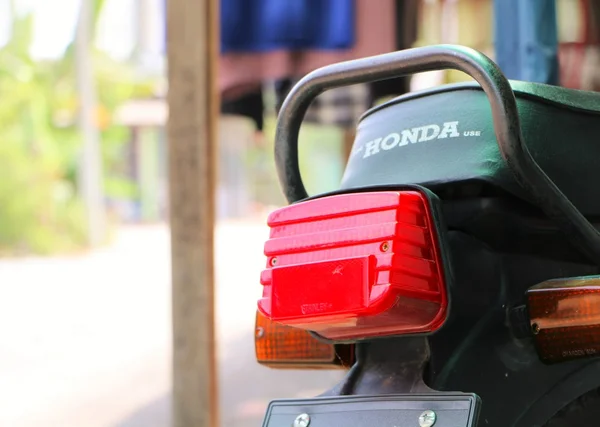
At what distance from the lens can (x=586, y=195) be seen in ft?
3.07

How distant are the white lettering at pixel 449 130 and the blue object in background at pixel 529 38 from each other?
2.50 feet

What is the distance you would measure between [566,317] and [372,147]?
0.30m

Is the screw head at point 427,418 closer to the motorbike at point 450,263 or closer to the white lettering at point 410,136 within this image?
the motorbike at point 450,263

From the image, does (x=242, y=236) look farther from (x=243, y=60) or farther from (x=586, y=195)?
(x=586, y=195)

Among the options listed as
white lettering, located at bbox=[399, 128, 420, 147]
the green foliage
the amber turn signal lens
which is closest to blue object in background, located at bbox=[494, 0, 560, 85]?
white lettering, located at bbox=[399, 128, 420, 147]

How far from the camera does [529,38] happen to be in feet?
5.40

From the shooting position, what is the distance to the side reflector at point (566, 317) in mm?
812

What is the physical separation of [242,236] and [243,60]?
13.9m

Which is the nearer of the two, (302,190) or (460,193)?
(460,193)

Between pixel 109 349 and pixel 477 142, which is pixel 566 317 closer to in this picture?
pixel 477 142

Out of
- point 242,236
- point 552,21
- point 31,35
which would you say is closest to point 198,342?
point 552,21

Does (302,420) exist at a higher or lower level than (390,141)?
lower

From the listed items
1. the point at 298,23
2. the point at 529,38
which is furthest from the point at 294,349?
the point at 298,23

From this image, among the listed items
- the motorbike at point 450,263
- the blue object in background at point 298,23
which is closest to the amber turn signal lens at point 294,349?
the motorbike at point 450,263
